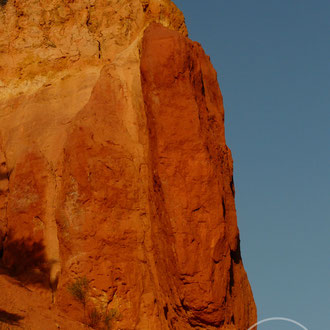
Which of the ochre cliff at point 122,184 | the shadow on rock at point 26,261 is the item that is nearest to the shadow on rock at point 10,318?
the ochre cliff at point 122,184

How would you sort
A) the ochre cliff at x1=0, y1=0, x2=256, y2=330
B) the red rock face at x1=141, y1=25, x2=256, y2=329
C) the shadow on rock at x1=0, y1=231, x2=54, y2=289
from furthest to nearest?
the shadow on rock at x1=0, y1=231, x2=54, y2=289
the ochre cliff at x1=0, y1=0, x2=256, y2=330
the red rock face at x1=141, y1=25, x2=256, y2=329

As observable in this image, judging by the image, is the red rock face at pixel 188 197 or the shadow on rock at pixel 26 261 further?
the shadow on rock at pixel 26 261

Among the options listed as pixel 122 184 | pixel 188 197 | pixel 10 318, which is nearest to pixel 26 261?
pixel 10 318

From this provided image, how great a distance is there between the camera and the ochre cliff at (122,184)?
16.1 meters

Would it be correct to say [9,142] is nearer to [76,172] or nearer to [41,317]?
[76,172]

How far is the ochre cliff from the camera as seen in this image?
16.1 metres

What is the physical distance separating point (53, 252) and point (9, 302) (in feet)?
6.90

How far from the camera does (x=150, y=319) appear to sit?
16031 mm

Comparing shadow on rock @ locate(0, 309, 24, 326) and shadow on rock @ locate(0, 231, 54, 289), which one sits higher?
shadow on rock @ locate(0, 231, 54, 289)

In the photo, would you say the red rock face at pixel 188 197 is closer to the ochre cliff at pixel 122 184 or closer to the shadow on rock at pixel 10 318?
the ochre cliff at pixel 122 184

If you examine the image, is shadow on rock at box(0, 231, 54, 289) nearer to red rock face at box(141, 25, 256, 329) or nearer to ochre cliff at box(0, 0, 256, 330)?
ochre cliff at box(0, 0, 256, 330)

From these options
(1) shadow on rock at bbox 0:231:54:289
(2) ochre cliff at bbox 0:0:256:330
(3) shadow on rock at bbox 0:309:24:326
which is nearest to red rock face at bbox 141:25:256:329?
(2) ochre cliff at bbox 0:0:256:330

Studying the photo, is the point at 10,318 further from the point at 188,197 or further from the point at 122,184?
the point at 188,197

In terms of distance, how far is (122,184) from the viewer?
56.2 feet
